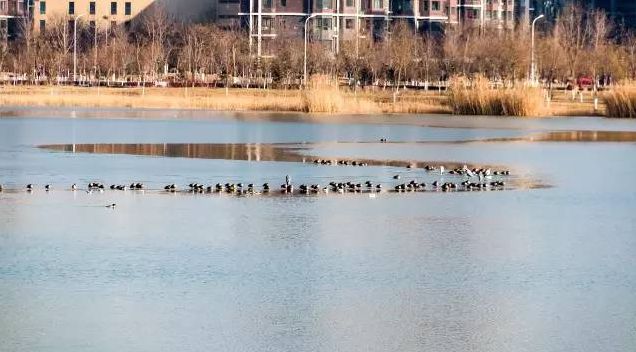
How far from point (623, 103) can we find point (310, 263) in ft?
131

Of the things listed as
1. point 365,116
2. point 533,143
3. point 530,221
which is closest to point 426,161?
point 533,143

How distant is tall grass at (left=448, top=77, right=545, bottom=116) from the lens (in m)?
51.8

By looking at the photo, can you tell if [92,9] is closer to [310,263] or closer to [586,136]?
[586,136]

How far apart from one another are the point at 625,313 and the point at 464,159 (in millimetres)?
17348

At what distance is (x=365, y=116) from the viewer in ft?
167

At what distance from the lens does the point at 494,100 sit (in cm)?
5222

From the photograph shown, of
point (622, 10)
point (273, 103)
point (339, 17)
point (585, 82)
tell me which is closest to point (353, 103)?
point (273, 103)

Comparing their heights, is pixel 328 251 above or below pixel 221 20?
below

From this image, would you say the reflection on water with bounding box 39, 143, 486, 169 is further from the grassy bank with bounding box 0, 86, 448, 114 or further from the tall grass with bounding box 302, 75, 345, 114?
the grassy bank with bounding box 0, 86, 448, 114

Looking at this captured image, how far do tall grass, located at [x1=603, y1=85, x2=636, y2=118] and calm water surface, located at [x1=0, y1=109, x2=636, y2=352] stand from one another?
85.1ft

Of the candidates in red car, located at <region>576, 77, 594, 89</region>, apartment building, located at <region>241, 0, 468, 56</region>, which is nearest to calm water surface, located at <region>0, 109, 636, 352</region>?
red car, located at <region>576, 77, 594, 89</region>

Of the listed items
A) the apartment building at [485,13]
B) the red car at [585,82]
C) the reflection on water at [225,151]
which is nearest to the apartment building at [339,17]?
the apartment building at [485,13]

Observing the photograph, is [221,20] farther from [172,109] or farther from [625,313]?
[625,313]

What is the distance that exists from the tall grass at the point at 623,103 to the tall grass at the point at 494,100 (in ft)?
8.34
